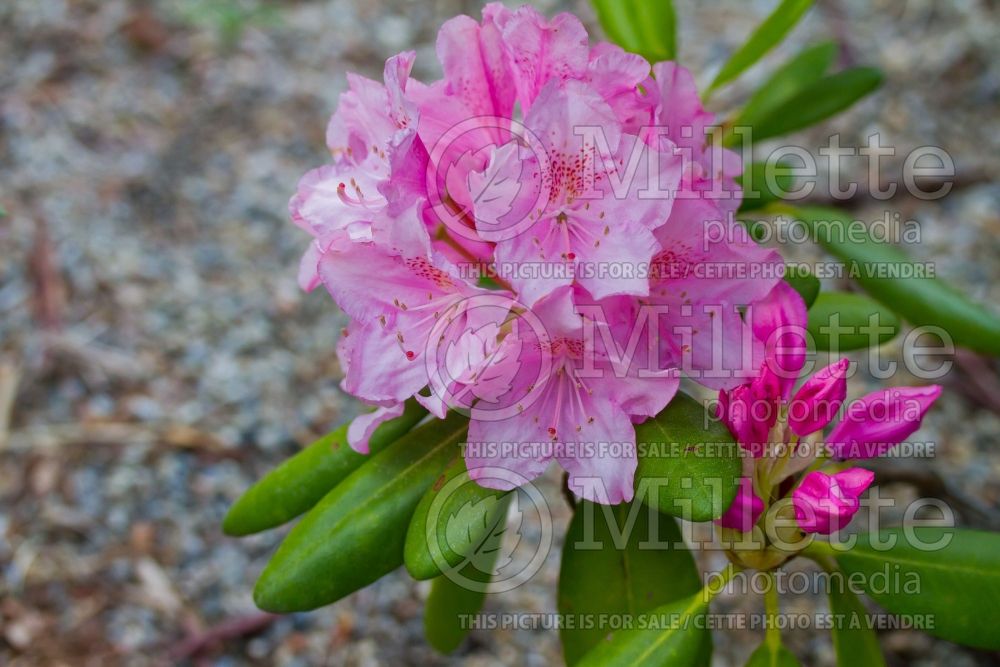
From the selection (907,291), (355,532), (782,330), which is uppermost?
(907,291)

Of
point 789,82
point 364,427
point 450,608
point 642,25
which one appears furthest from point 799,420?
point 789,82

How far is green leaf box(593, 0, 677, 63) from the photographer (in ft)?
4.72

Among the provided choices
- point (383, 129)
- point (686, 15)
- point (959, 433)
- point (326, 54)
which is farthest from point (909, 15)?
point (383, 129)

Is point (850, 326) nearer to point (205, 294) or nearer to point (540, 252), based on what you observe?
point (540, 252)

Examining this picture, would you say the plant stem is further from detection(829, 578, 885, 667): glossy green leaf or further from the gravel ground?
the gravel ground

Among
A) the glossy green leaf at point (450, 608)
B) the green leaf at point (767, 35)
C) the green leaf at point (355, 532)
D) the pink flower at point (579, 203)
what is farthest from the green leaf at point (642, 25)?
the glossy green leaf at point (450, 608)

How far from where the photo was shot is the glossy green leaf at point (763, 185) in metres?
1.41

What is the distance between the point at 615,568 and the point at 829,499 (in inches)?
13.5

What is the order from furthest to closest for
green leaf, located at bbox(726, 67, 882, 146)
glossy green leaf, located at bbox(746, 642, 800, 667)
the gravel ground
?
the gravel ground < green leaf, located at bbox(726, 67, 882, 146) < glossy green leaf, located at bbox(746, 642, 800, 667)

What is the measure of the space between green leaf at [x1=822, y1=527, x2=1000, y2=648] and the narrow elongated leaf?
1.41ft

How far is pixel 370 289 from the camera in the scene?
0.97 m

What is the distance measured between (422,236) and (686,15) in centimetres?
262


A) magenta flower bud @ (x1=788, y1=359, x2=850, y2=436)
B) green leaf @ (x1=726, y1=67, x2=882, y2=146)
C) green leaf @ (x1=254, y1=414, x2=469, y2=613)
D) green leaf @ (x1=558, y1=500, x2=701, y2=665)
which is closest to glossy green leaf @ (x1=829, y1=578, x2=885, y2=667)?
green leaf @ (x1=558, y1=500, x2=701, y2=665)

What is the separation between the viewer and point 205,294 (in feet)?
7.79
